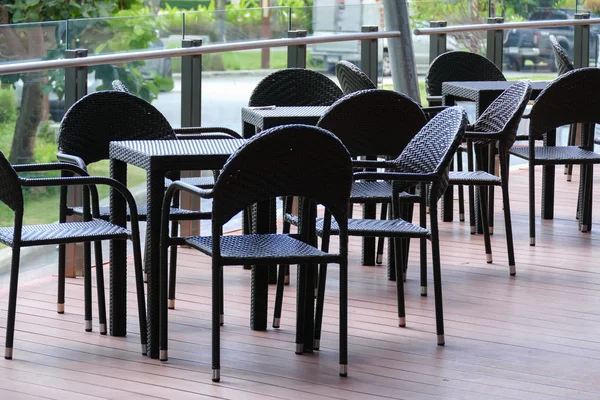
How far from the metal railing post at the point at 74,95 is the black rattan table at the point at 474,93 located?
2.00m

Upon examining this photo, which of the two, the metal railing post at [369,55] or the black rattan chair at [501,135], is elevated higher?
the metal railing post at [369,55]

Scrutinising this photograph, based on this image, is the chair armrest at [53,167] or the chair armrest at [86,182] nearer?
the chair armrest at [86,182]

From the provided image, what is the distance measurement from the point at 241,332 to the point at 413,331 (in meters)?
0.63

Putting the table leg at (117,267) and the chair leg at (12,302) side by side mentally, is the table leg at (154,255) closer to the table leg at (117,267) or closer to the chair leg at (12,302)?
the table leg at (117,267)

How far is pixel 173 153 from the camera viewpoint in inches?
158

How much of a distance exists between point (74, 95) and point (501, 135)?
190cm

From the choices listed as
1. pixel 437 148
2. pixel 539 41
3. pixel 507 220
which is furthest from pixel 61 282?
pixel 539 41

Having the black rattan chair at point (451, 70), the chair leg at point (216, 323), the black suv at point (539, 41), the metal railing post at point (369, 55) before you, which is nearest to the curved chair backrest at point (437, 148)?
the chair leg at point (216, 323)

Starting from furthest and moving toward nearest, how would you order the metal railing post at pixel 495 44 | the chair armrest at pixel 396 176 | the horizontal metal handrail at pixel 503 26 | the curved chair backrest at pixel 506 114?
the metal railing post at pixel 495 44, the horizontal metal handrail at pixel 503 26, the curved chair backrest at pixel 506 114, the chair armrest at pixel 396 176

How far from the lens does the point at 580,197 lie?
6.39 m

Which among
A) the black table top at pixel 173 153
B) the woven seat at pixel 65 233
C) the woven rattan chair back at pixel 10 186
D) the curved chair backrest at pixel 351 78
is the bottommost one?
the woven seat at pixel 65 233

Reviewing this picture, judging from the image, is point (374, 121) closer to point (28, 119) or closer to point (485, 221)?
point (485, 221)

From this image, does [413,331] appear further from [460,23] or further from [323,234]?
[460,23]

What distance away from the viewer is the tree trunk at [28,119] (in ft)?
17.0
